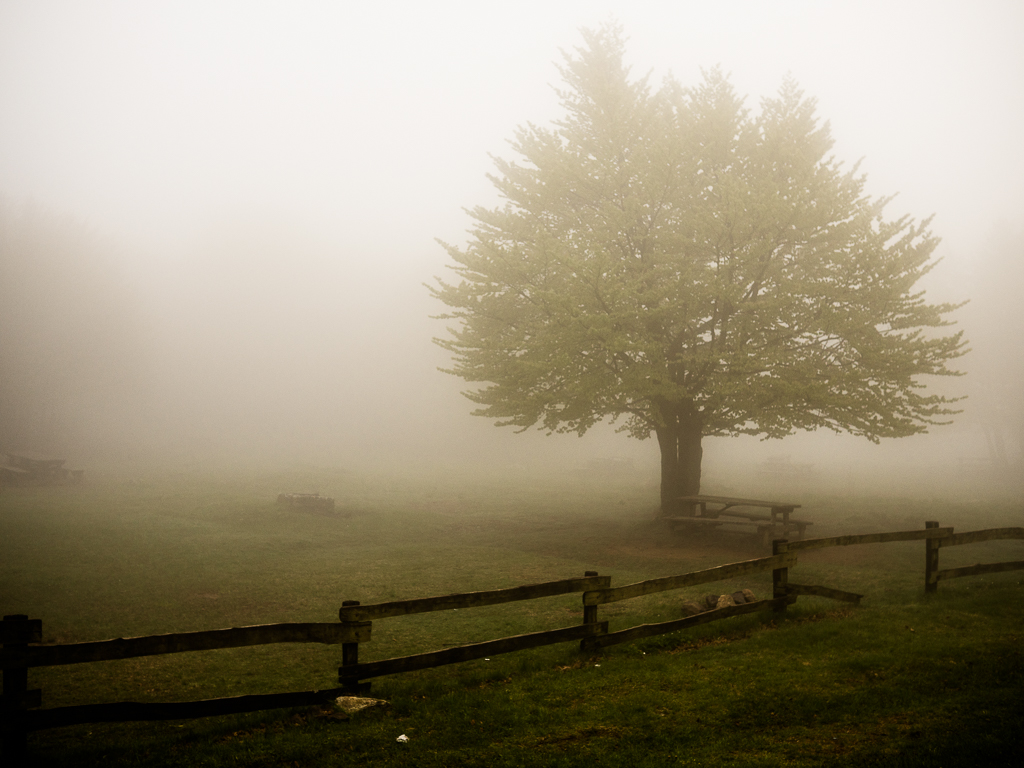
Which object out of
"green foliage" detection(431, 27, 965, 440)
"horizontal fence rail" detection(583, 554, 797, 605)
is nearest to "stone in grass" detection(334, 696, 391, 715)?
"horizontal fence rail" detection(583, 554, 797, 605)

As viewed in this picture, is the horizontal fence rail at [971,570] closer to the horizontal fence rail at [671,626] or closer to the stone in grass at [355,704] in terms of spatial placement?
the horizontal fence rail at [671,626]

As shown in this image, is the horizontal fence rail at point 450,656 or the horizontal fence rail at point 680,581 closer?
the horizontal fence rail at point 450,656

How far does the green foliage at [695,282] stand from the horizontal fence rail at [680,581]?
7998mm

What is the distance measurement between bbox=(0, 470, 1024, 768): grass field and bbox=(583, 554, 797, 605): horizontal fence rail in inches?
32.0

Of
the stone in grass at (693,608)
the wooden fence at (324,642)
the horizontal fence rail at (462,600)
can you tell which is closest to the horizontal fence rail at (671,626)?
the wooden fence at (324,642)

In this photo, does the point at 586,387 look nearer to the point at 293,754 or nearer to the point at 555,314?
the point at 555,314

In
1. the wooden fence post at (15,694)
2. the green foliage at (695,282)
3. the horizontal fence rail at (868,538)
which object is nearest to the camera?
the wooden fence post at (15,694)

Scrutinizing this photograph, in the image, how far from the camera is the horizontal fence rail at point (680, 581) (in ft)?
25.3

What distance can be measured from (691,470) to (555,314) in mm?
7707

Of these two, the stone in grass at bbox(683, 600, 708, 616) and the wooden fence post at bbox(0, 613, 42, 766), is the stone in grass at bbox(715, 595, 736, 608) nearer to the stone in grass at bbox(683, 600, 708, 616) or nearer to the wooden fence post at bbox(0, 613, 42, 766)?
the stone in grass at bbox(683, 600, 708, 616)

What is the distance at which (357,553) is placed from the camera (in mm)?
17703

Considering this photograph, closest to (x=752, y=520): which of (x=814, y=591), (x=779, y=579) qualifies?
(x=814, y=591)

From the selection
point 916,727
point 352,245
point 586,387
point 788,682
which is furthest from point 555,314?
point 352,245

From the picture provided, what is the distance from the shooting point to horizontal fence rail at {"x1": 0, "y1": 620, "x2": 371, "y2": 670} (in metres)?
5.27
